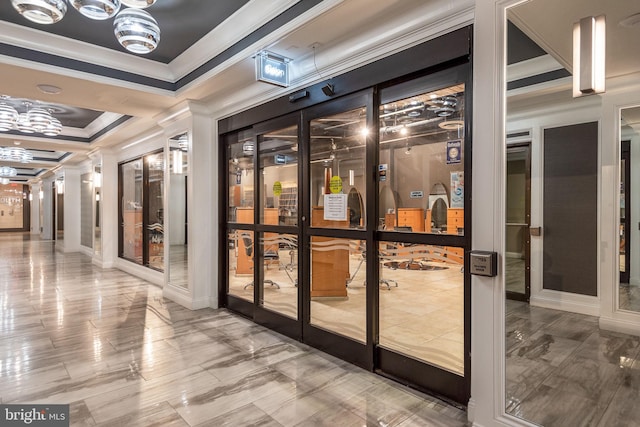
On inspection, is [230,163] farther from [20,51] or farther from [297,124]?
[20,51]

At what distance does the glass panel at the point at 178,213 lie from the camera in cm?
588

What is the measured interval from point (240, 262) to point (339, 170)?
2.56 metres

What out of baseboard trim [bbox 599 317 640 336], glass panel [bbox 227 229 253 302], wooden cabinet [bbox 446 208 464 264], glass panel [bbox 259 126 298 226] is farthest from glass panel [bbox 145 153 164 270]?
baseboard trim [bbox 599 317 640 336]

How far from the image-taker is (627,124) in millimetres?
4027

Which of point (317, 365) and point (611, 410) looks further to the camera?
point (317, 365)

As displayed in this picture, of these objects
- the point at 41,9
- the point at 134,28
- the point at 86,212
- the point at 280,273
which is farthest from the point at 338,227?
the point at 86,212

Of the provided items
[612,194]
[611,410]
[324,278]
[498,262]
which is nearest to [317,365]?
[324,278]

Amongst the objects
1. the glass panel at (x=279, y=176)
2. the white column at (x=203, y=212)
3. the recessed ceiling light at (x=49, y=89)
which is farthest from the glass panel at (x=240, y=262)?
the recessed ceiling light at (x=49, y=89)

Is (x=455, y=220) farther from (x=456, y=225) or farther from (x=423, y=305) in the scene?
(x=423, y=305)

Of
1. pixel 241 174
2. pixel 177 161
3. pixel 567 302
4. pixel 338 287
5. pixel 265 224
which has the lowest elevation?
pixel 567 302

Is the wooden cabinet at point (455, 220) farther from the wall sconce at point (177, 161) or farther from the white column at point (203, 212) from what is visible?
the wall sconce at point (177, 161)

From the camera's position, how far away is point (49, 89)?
4.95 meters

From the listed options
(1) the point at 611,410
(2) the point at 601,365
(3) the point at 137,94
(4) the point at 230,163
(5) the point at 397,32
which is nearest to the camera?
(1) the point at 611,410

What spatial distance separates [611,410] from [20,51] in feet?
21.3
